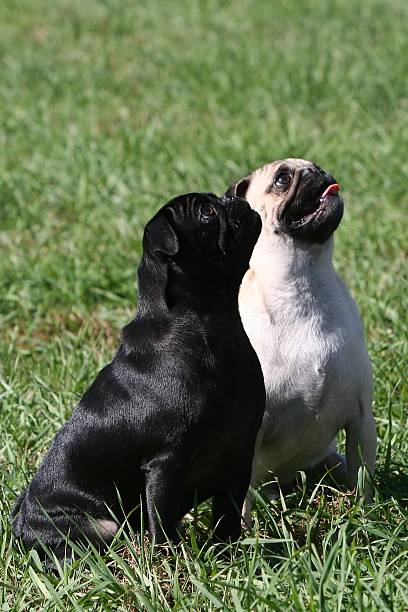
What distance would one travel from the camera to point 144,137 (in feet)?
27.1

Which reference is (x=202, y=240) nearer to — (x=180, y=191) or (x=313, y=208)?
(x=313, y=208)

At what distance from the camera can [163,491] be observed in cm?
324

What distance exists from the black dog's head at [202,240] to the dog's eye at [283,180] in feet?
2.02

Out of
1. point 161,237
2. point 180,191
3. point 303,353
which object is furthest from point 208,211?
point 180,191

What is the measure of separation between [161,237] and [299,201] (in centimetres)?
87

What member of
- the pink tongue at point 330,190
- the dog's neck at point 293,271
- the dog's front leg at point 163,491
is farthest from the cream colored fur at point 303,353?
the dog's front leg at point 163,491

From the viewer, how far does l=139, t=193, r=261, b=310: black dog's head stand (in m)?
3.31

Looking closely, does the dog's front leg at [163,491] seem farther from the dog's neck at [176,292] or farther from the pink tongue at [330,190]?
the pink tongue at [330,190]

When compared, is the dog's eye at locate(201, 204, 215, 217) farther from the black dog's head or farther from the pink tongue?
the pink tongue

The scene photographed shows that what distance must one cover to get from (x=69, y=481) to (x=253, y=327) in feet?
3.00

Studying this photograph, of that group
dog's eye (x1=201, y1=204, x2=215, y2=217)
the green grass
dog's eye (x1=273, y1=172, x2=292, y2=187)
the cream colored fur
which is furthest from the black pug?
dog's eye (x1=273, y1=172, x2=292, y2=187)

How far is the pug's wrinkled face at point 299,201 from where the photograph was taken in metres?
3.87

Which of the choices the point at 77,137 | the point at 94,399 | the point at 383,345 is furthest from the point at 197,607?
the point at 77,137

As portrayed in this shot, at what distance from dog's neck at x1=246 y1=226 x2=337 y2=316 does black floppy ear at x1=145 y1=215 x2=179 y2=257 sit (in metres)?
0.73
